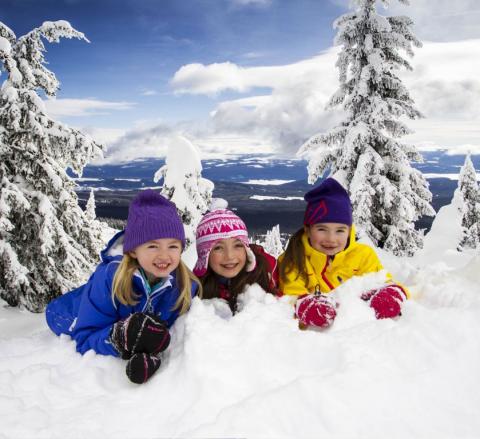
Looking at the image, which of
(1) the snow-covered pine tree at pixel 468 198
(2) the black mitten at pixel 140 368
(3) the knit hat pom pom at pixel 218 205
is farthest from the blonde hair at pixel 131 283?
A: (1) the snow-covered pine tree at pixel 468 198

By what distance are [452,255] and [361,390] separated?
15.9 meters

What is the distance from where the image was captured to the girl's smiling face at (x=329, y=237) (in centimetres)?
423

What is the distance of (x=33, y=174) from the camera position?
11297mm

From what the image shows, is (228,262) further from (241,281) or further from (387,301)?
(387,301)

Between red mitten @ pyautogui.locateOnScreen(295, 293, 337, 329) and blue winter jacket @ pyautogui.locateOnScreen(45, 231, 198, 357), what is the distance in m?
1.04

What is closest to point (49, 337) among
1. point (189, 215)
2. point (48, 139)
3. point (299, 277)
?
point (299, 277)

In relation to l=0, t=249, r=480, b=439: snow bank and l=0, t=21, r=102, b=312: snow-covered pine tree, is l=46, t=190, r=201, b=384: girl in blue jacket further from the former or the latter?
l=0, t=21, r=102, b=312: snow-covered pine tree

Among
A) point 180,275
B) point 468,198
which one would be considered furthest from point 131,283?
point 468,198

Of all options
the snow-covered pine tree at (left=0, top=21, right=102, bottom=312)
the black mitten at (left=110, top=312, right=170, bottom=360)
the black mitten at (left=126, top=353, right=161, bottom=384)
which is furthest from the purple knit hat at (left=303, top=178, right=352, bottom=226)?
the snow-covered pine tree at (left=0, top=21, right=102, bottom=312)

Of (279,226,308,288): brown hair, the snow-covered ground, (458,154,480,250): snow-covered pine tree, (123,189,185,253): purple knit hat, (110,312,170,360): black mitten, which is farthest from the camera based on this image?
(458,154,480,250): snow-covered pine tree

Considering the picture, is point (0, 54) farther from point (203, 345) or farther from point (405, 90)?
point (405, 90)

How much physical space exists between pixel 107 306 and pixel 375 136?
12.2 m

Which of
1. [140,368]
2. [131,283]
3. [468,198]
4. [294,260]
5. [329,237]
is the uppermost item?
[329,237]

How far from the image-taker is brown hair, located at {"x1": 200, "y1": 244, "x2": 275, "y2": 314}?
390cm
